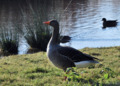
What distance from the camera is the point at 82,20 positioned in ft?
70.9

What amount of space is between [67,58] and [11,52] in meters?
7.85

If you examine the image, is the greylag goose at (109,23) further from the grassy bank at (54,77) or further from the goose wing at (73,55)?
the goose wing at (73,55)

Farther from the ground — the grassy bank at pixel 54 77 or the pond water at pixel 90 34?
the grassy bank at pixel 54 77

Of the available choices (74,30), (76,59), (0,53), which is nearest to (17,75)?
(76,59)

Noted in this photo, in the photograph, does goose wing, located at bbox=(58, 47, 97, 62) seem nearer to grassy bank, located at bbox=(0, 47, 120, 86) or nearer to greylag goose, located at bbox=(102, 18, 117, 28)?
grassy bank, located at bbox=(0, 47, 120, 86)

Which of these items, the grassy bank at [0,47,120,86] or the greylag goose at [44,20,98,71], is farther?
the greylag goose at [44,20,98,71]

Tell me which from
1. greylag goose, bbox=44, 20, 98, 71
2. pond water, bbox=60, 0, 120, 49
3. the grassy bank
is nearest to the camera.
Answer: the grassy bank

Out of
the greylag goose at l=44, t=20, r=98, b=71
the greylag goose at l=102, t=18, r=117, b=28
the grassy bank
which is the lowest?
the greylag goose at l=102, t=18, r=117, b=28

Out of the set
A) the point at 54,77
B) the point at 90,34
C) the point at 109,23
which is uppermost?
the point at 54,77

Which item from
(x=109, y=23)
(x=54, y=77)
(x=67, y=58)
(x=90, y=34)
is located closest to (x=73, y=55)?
(x=67, y=58)

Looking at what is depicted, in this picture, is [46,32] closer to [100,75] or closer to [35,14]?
[35,14]

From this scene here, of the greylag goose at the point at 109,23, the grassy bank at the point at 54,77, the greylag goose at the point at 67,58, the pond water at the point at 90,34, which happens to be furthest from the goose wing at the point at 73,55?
the greylag goose at the point at 109,23

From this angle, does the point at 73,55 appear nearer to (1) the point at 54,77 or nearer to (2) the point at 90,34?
(1) the point at 54,77

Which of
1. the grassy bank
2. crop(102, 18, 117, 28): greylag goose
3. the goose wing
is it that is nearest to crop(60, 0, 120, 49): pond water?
crop(102, 18, 117, 28): greylag goose
